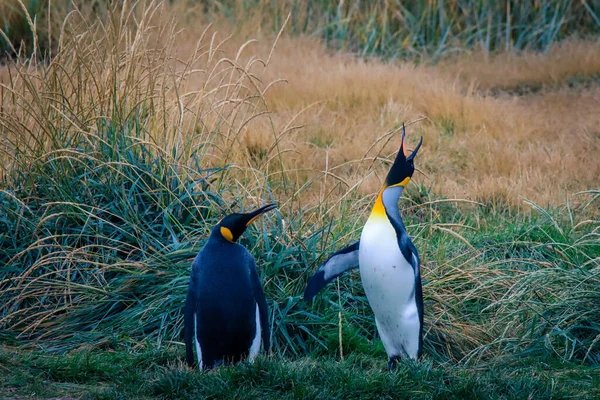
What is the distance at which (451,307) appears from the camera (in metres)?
5.12

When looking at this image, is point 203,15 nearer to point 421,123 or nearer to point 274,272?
point 421,123

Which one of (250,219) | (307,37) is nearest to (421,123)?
(307,37)

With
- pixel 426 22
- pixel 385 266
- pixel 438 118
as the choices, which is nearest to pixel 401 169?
pixel 385 266

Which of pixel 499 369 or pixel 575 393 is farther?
pixel 499 369

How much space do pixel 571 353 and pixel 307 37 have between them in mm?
7119

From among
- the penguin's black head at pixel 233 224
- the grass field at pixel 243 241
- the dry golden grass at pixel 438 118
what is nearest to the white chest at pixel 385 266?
the grass field at pixel 243 241

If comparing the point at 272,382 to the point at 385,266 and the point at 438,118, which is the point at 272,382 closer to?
the point at 385,266

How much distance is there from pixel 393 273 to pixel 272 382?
91 centimetres

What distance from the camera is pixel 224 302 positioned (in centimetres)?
411

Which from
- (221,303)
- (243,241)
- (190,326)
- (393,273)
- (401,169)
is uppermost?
(401,169)

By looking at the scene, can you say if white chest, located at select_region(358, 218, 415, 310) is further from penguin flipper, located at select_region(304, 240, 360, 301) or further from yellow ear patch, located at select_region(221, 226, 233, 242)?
yellow ear patch, located at select_region(221, 226, 233, 242)

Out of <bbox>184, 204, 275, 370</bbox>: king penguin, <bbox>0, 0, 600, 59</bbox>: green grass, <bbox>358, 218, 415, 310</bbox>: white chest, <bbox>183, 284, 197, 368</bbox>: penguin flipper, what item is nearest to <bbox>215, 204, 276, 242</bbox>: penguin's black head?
<bbox>184, 204, 275, 370</bbox>: king penguin

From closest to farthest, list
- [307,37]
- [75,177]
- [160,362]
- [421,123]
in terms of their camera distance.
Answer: [160,362]
[75,177]
[421,123]
[307,37]

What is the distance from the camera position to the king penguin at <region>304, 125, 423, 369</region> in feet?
14.1
